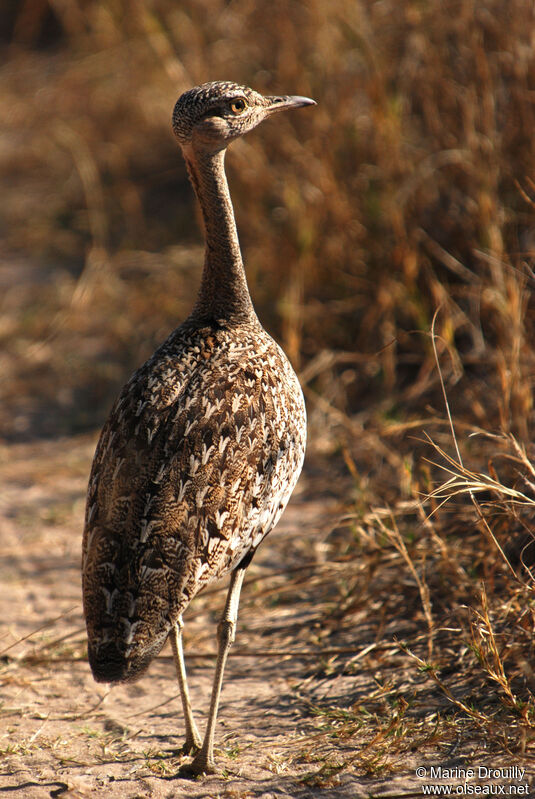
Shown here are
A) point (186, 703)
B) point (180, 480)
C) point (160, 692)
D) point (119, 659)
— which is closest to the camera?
point (119, 659)

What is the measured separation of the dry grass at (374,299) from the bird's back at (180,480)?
559mm

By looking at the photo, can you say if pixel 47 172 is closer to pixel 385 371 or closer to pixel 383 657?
pixel 385 371

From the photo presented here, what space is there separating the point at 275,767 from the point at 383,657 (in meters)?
0.77

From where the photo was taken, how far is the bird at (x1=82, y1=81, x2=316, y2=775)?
2607 mm

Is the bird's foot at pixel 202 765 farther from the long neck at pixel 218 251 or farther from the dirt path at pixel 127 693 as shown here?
the long neck at pixel 218 251

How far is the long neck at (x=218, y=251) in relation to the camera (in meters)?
3.21

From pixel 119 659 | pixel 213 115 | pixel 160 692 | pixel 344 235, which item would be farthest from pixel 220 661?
pixel 344 235

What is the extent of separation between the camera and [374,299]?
533 centimetres

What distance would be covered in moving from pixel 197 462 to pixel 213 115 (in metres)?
1.27

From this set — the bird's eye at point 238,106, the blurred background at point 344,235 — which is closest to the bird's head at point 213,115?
the bird's eye at point 238,106

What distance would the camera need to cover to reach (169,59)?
228 inches

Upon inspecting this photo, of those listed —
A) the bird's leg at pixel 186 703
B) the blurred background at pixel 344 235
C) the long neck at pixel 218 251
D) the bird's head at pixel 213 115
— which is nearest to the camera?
the bird's leg at pixel 186 703

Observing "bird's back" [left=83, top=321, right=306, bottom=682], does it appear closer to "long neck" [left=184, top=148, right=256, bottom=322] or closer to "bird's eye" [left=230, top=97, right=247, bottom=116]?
"long neck" [left=184, top=148, right=256, bottom=322]

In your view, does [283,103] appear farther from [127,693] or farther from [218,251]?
[127,693]
